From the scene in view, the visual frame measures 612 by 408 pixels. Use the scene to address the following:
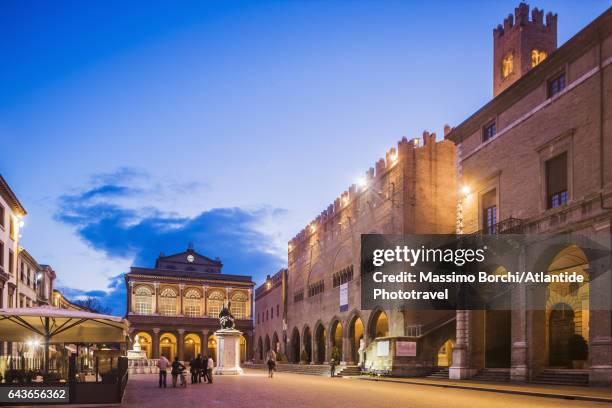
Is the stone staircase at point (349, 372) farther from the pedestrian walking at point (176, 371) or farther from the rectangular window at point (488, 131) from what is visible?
the rectangular window at point (488, 131)

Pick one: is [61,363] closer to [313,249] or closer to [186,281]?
[313,249]

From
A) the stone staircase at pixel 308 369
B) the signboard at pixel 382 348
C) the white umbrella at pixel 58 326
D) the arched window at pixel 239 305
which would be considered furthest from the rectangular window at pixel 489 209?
the arched window at pixel 239 305

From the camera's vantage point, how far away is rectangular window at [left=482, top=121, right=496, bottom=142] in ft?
102

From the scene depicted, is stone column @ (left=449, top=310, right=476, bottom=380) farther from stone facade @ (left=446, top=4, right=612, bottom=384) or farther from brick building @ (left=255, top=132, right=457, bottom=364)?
brick building @ (left=255, top=132, right=457, bottom=364)

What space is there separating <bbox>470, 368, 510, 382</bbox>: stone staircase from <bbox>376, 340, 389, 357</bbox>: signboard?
22.8ft

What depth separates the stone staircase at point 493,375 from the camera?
1065 inches

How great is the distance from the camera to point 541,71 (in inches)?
1043

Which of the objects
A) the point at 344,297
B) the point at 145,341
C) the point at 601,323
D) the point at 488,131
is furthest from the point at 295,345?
the point at 601,323

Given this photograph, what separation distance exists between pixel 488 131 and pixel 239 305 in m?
66.3

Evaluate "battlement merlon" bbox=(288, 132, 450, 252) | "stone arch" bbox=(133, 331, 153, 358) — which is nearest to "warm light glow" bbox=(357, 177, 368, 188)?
"battlement merlon" bbox=(288, 132, 450, 252)

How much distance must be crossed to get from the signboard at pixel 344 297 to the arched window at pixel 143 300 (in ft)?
143

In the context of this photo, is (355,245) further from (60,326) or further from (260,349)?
(260,349)

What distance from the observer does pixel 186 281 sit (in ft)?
291

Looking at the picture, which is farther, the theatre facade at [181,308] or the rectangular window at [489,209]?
the theatre facade at [181,308]
